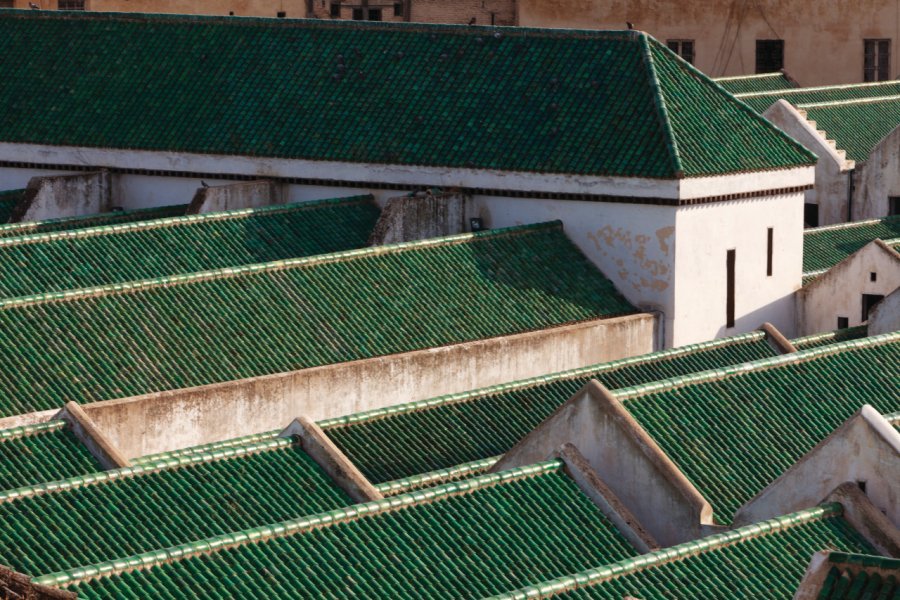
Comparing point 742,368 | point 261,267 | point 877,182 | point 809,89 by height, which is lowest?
point 742,368

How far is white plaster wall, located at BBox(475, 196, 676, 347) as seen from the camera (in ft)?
131

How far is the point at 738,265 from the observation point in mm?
41438

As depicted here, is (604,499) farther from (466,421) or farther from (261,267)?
(261,267)

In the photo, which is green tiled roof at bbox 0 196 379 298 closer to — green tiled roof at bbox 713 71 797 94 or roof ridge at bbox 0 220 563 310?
roof ridge at bbox 0 220 563 310

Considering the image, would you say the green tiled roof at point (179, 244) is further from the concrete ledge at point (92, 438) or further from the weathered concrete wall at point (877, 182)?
the weathered concrete wall at point (877, 182)

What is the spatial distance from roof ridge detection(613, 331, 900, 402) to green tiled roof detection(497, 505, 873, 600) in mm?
4685

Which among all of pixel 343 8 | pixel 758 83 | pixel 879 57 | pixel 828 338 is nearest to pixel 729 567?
pixel 828 338

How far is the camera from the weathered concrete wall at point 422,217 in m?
40.8

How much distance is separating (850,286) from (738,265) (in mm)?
2699

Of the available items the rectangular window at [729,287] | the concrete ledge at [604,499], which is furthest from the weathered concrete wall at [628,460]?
the rectangular window at [729,287]

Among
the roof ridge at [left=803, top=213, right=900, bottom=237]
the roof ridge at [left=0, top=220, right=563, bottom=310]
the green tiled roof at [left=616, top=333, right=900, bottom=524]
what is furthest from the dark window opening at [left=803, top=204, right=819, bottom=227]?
the green tiled roof at [left=616, top=333, right=900, bottom=524]

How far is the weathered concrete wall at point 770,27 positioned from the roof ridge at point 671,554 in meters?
44.0

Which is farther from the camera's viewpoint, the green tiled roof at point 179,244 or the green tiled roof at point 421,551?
the green tiled roof at point 179,244

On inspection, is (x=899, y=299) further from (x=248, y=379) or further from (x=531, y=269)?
(x=248, y=379)
